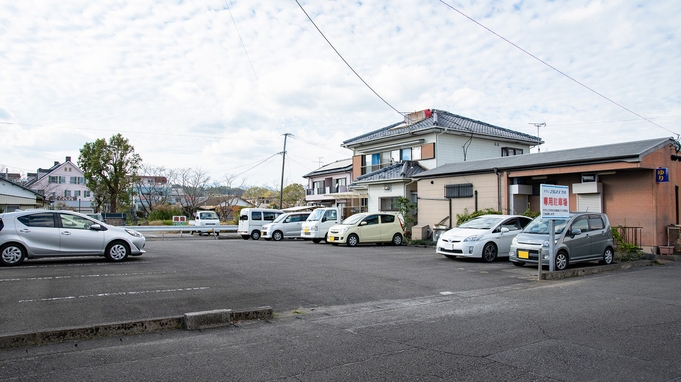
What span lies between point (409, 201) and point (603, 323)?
1887 centimetres

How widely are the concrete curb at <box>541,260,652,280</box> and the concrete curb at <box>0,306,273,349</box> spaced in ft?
24.0

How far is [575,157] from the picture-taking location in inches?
669

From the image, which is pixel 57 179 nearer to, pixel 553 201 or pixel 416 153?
pixel 416 153

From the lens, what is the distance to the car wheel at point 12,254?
461 inches

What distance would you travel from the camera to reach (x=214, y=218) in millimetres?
33188

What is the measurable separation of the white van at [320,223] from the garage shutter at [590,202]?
37.4 feet

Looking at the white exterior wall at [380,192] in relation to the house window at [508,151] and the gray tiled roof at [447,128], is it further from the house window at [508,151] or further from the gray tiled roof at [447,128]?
the house window at [508,151]

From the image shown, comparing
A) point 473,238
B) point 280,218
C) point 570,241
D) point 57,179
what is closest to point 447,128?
point 280,218

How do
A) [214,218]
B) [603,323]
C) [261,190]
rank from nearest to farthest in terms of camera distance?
[603,323]
[214,218]
[261,190]

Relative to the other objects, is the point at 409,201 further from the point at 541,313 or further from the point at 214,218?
the point at 541,313

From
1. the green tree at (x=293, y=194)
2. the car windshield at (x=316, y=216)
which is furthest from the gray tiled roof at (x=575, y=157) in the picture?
the green tree at (x=293, y=194)

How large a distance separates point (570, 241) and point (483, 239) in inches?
104

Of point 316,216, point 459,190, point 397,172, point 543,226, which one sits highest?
point 397,172

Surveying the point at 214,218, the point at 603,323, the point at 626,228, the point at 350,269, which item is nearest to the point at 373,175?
the point at 214,218
